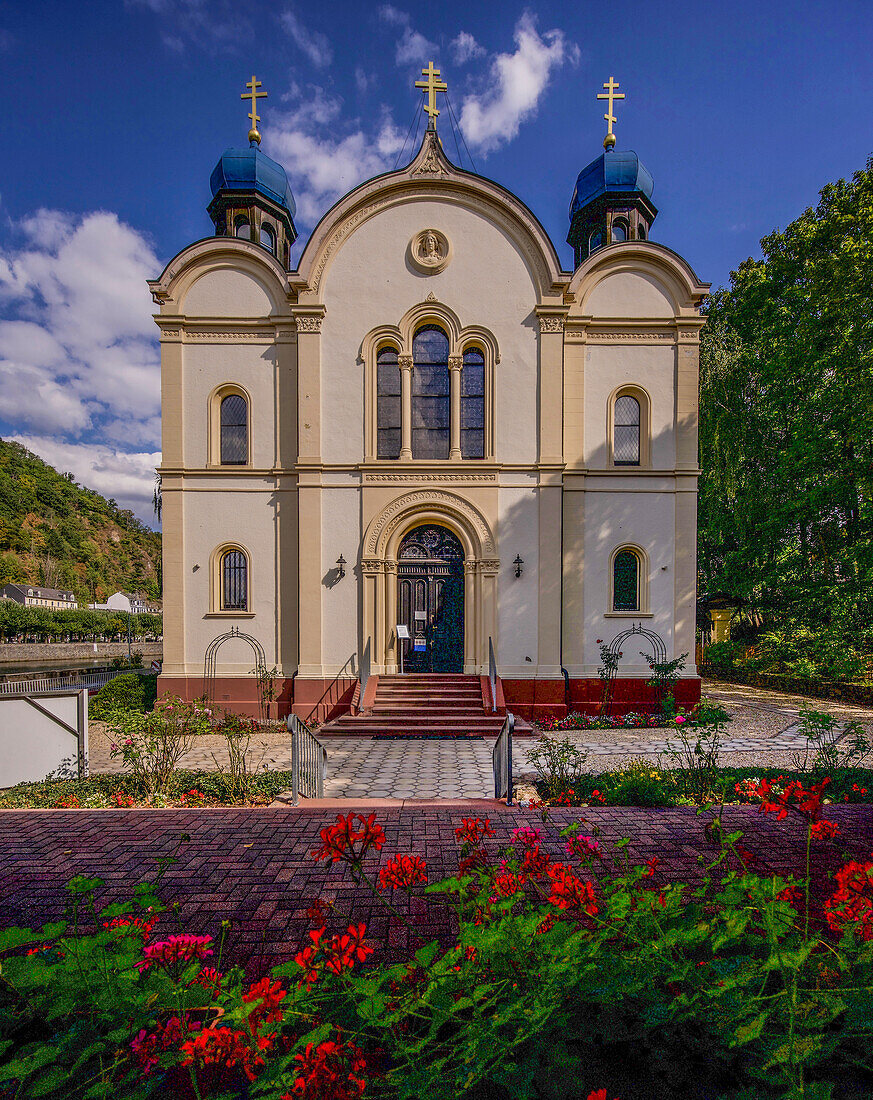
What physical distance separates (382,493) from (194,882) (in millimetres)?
8844

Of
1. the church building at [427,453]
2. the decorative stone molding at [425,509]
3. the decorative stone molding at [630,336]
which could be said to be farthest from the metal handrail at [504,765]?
the decorative stone molding at [630,336]

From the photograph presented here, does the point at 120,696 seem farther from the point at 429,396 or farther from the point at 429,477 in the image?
the point at 429,396

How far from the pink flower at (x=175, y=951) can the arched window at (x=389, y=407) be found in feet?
35.8

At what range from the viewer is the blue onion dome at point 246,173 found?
13.3m

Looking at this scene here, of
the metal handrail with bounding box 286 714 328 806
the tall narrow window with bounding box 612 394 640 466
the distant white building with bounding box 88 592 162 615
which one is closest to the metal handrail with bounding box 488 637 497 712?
the metal handrail with bounding box 286 714 328 806

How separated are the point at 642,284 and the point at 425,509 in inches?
295

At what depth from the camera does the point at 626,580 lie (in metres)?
12.4

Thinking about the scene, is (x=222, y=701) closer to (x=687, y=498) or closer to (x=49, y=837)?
(x=49, y=837)

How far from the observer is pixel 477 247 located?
39.8ft

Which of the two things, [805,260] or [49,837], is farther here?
[805,260]

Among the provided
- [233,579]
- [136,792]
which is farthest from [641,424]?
[136,792]

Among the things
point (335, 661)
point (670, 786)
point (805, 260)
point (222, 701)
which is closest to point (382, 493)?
point (335, 661)

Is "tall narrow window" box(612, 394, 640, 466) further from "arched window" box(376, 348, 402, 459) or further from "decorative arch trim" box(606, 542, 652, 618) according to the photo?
"arched window" box(376, 348, 402, 459)

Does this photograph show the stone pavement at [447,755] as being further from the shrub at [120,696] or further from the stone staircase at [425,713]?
the shrub at [120,696]
